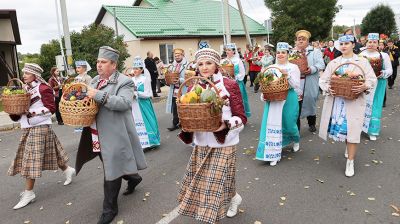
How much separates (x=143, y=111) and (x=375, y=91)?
461cm

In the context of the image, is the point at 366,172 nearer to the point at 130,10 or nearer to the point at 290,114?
the point at 290,114

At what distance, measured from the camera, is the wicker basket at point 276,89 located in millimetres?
5879

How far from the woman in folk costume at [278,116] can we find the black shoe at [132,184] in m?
2.04

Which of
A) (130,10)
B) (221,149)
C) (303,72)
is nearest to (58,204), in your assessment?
(221,149)

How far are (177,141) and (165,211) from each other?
12.0ft

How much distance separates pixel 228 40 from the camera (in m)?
20.7

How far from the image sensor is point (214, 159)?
12.7 feet

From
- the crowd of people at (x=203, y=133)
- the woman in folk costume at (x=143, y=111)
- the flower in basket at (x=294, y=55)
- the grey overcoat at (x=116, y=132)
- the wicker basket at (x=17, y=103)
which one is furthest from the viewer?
the woman in folk costume at (x=143, y=111)

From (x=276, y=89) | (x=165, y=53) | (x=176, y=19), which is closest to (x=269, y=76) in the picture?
(x=276, y=89)

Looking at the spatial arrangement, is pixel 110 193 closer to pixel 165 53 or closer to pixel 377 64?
pixel 377 64

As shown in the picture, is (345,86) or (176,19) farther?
(176,19)

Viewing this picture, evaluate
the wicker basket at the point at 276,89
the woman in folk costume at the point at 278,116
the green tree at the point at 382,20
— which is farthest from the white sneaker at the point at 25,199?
the green tree at the point at 382,20

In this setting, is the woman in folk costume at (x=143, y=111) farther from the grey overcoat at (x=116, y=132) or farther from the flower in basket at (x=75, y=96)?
the flower in basket at (x=75, y=96)

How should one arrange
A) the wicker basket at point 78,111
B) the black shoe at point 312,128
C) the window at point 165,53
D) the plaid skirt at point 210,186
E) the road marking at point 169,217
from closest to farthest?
the plaid skirt at point 210,186
the wicker basket at point 78,111
the road marking at point 169,217
the black shoe at point 312,128
the window at point 165,53
